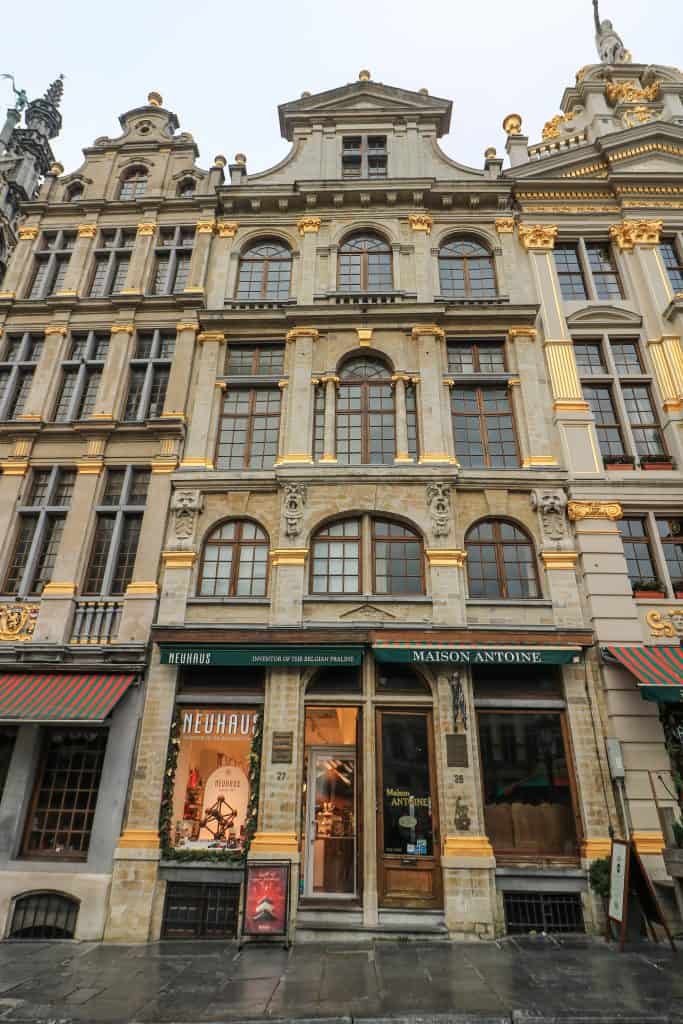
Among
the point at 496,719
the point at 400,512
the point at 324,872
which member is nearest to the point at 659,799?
the point at 496,719

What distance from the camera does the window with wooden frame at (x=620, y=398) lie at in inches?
Result: 616

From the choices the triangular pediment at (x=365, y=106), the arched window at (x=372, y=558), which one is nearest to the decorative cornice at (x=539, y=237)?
the triangular pediment at (x=365, y=106)

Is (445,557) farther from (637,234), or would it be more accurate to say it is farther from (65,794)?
(637,234)

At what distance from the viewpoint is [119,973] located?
8781 mm

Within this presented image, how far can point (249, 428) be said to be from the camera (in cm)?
1630

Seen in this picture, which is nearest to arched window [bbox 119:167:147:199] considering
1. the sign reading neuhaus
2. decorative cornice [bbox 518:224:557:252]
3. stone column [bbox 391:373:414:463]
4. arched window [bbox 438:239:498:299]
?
arched window [bbox 438:239:498:299]

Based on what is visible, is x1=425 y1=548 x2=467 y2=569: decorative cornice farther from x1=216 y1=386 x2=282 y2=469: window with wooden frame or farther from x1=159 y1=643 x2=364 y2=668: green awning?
x1=216 y1=386 x2=282 y2=469: window with wooden frame

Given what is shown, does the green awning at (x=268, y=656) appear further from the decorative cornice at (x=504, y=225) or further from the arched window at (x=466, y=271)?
the decorative cornice at (x=504, y=225)

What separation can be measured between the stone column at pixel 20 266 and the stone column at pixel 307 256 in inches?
363

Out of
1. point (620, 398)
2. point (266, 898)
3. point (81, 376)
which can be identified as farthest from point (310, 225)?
point (266, 898)

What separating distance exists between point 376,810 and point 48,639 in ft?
Answer: 27.7

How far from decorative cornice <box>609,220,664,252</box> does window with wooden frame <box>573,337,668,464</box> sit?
3.73 m

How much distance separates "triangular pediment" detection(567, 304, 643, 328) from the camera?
17.1 m

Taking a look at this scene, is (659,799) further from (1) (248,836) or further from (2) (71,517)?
(2) (71,517)
